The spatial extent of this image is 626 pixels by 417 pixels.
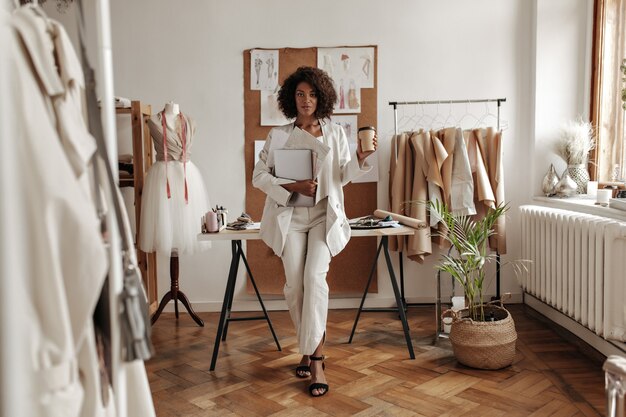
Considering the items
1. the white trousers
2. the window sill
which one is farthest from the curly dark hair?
the window sill

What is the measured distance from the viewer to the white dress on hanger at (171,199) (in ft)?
13.6

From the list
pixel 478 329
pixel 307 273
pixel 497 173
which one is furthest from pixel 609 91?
pixel 307 273

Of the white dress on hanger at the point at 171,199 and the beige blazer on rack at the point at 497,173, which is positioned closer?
the white dress on hanger at the point at 171,199

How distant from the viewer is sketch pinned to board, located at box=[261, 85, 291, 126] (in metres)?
4.72

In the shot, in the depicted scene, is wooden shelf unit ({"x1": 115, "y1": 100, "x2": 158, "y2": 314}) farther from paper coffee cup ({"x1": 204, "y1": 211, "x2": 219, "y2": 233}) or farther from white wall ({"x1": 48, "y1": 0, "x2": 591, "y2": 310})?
paper coffee cup ({"x1": 204, "y1": 211, "x2": 219, "y2": 233})

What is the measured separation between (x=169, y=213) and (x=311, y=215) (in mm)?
1367

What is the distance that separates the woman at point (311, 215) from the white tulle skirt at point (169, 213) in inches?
41.6

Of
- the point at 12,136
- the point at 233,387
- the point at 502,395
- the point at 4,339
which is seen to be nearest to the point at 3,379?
the point at 4,339

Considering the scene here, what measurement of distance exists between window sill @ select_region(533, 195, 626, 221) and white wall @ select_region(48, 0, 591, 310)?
35 cm

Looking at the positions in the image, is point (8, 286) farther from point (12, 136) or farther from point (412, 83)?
point (412, 83)

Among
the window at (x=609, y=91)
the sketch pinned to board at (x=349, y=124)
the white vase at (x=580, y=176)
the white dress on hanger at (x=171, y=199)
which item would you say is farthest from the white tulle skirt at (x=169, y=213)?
the window at (x=609, y=91)

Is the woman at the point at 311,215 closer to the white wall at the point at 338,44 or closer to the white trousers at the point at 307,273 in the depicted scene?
the white trousers at the point at 307,273

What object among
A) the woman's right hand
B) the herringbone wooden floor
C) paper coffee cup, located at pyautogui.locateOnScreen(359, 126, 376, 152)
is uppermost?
paper coffee cup, located at pyautogui.locateOnScreen(359, 126, 376, 152)

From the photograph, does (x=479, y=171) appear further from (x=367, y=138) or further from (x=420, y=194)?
(x=367, y=138)
